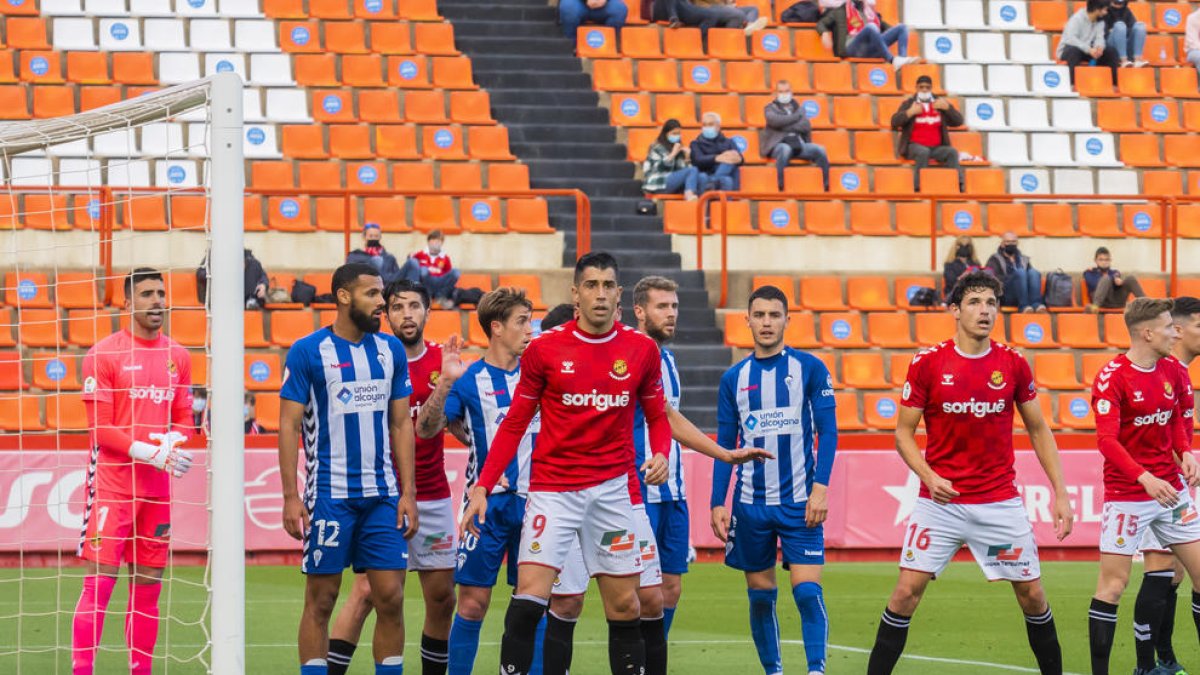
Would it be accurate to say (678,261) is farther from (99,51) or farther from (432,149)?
(99,51)

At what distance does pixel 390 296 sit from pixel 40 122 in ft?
6.06

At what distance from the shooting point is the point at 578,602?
759 centimetres

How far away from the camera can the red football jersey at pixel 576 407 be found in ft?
24.2

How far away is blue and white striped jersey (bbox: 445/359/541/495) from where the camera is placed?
843 centimetres

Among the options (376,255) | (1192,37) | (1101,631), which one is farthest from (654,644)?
(1192,37)

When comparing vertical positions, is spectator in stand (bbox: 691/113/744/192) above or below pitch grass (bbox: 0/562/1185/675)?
above

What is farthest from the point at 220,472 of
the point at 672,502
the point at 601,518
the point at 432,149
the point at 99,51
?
the point at 99,51

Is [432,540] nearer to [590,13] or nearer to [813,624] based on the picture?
[813,624]

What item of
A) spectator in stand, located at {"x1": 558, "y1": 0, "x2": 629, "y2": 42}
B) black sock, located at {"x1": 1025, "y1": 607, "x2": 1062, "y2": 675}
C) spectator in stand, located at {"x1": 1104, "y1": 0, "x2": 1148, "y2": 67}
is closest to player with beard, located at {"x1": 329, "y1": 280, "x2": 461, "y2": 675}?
black sock, located at {"x1": 1025, "y1": 607, "x2": 1062, "y2": 675}

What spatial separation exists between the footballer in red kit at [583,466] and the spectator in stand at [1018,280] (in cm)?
1160

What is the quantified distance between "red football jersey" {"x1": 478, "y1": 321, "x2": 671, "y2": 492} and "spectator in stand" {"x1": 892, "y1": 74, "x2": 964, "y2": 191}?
13725mm

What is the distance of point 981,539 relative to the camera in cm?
807

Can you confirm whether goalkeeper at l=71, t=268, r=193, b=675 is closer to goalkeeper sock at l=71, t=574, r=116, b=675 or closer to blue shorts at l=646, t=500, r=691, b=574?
goalkeeper sock at l=71, t=574, r=116, b=675

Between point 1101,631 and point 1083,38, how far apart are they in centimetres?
1611
